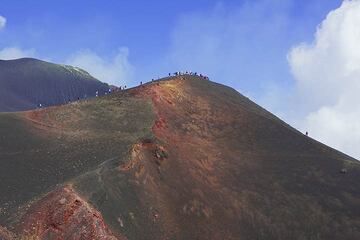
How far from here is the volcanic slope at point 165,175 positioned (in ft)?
164

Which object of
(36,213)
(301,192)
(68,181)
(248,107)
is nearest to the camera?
(36,213)

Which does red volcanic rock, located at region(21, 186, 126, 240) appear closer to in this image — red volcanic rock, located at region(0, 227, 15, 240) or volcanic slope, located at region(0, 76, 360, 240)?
volcanic slope, located at region(0, 76, 360, 240)

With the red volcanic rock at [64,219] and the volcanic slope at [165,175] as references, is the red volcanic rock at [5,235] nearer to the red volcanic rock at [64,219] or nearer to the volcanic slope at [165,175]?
the volcanic slope at [165,175]

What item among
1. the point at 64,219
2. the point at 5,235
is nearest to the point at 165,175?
the point at 64,219

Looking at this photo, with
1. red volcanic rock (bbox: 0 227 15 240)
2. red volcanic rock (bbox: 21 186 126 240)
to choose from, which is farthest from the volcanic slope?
red volcanic rock (bbox: 0 227 15 240)

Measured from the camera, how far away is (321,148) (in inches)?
3206

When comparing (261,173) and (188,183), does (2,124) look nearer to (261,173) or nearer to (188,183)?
(188,183)

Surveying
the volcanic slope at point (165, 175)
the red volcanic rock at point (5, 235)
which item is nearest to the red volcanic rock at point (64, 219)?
the volcanic slope at point (165, 175)

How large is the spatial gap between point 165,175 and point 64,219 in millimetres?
19033

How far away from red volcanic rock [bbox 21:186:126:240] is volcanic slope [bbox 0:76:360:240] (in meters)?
0.09

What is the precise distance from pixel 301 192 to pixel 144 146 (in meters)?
20.1

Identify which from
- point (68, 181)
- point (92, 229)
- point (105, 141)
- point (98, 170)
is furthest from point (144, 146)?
point (92, 229)

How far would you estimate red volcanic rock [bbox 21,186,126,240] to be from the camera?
148 feet

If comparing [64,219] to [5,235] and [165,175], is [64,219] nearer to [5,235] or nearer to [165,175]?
[5,235]
